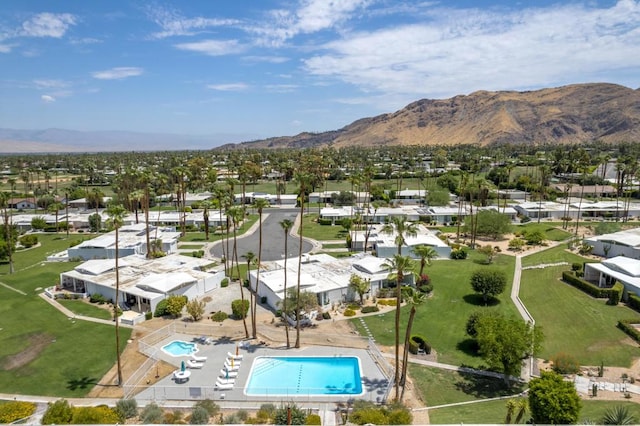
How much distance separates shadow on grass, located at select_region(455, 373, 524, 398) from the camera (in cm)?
2948

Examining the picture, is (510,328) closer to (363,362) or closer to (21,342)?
(363,362)

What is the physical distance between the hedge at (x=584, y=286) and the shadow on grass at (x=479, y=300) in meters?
10.2

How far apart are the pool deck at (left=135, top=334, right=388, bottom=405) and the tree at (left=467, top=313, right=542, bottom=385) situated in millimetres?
7921

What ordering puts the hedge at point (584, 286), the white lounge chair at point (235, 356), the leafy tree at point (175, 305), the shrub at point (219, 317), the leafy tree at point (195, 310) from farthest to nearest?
the hedge at point (584, 286), the leafy tree at point (175, 305), the shrub at point (219, 317), the leafy tree at point (195, 310), the white lounge chair at point (235, 356)

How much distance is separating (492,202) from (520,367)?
3081 inches

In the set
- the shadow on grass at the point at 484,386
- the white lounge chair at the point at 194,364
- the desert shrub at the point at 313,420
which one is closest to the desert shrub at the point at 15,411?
the white lounge chair at the point at 194,364

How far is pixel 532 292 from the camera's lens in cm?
4759

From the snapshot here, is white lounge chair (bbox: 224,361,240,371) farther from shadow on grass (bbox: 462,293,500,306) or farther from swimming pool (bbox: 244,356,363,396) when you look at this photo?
shadow on grass (bbox: 462,293,500,306)

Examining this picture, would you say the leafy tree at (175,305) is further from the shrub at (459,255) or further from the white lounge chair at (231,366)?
the shrub at (459,255)

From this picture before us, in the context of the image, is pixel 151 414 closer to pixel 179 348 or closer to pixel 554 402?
pixel 179 348

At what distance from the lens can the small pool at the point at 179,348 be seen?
116ft

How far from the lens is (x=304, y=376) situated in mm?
31969

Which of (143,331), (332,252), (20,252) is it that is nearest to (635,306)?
(332,252)

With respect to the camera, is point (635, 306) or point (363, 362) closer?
point (363, 362)
